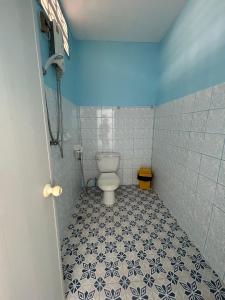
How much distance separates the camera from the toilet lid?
1.94 metres

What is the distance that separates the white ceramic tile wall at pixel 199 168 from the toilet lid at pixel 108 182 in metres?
0.70

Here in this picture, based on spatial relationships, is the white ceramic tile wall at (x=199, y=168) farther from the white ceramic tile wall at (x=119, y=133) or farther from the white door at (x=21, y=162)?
the white door at (x=21, y=162)

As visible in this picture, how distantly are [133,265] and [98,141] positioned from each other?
1742 millimetres

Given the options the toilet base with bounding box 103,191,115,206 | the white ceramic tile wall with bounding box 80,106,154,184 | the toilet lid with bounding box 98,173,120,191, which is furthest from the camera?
the white ceramic tile wall with bounding box 80,106,154,184

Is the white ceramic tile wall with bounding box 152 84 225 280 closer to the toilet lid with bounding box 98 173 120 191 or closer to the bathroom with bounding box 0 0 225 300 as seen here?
the bathroom with bounding box 0 0 225 300

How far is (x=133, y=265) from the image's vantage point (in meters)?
1.23

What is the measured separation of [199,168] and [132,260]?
995 mm

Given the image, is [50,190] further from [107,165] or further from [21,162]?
[107,165]

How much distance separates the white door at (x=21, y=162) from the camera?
423mm

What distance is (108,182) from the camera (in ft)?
6.58

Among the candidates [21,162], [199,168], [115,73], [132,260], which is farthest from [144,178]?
[21,162]

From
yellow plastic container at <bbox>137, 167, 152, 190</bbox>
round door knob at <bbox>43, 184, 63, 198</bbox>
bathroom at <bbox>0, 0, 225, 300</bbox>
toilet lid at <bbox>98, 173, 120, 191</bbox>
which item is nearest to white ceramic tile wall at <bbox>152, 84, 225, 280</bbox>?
bathroom at <bbox>0, 0, 225, 300</bbox>

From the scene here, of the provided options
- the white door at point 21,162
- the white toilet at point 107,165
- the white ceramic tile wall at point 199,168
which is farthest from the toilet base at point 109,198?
the white door at point 21,162

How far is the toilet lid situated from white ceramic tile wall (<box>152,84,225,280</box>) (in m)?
0.70
